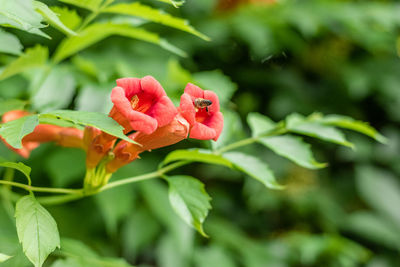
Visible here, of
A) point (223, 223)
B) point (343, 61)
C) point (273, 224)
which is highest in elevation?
point (343, 61)

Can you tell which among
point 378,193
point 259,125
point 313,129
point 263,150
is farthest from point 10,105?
point 378,193

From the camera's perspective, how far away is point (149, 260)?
263 centimetres

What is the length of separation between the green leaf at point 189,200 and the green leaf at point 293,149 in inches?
10.9

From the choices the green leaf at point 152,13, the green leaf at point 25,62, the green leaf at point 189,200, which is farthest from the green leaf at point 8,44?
the green leaf at point 189,200

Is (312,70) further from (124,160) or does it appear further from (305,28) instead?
(124,160)

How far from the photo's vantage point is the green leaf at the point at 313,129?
1.26 meters

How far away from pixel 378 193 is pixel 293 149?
2.31 metres

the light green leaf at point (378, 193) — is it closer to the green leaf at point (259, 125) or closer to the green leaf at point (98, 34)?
the green leaf at point (259, 125)

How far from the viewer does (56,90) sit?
1500 millimetres

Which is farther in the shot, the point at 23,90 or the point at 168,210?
the point at 168,210

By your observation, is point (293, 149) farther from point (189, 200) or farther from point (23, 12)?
point (23, 12)

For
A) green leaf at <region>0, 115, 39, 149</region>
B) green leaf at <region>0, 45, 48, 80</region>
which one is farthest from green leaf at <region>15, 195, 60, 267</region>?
green leaf at <region>0, 45, 48, 80</region>

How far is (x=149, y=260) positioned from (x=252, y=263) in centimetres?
65

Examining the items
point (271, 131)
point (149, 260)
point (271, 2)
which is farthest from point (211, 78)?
point (271, 2)
